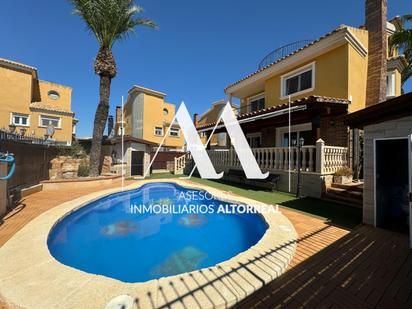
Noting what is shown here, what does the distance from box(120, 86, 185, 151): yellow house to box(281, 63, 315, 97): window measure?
23.2m

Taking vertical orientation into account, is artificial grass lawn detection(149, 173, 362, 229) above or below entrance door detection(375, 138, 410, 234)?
below

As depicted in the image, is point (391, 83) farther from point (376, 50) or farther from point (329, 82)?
point (329, 82)

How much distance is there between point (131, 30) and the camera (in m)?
15.4

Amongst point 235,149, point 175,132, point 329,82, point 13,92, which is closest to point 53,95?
point 13,92

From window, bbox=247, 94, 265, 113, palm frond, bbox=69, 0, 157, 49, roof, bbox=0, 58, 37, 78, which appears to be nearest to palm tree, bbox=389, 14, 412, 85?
window, bbox=247, 94, 265, 113

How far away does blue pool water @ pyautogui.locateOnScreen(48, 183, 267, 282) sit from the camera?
17.4 feet

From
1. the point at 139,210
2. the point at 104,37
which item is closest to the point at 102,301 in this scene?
the point at 139,210

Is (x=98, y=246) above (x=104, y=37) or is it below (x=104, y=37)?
below

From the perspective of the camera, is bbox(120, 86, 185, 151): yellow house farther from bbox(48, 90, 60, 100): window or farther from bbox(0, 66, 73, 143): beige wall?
bbox(48, 90, 60, 100): window

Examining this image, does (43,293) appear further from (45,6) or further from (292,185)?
(45,6)

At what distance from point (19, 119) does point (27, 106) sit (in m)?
1.91

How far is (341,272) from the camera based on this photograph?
3883mm

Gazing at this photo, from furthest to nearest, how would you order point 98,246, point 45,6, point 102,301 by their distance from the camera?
point 45,6
point 98,246
point 102,301

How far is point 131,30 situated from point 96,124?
27.4 feet
